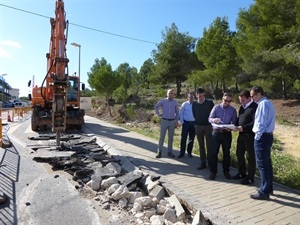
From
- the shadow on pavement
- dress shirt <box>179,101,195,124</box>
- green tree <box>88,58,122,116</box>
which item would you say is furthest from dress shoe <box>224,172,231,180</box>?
green tree <box>88,58,122,116</box>

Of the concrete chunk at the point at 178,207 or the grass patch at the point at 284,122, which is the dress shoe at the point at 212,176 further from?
the grass patch at the point at 284,122

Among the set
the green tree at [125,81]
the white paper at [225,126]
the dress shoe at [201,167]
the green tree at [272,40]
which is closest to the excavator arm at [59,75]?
the dress shoe at [201,167]

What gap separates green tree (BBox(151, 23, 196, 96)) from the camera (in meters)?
35.5

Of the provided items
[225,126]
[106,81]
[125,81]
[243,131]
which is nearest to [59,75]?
[225,126]

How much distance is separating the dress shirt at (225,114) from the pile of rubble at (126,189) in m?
1.81

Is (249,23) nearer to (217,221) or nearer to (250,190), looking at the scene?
(250,190)

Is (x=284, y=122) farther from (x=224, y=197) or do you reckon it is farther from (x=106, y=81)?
(x=106, y=81)

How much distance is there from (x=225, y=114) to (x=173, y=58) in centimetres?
3086

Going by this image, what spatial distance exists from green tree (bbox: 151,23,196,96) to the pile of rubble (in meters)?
28.6

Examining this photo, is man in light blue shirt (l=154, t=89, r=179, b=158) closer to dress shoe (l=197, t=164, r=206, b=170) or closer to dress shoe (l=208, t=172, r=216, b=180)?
dress shoe (l=197, t=164, r=206, b=170)

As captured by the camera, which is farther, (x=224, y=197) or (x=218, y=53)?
(x=218, y=53)

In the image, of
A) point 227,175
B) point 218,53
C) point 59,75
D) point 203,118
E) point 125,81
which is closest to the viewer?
point 227,175

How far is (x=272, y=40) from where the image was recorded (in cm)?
1950

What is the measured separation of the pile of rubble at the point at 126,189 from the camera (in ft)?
14.0
